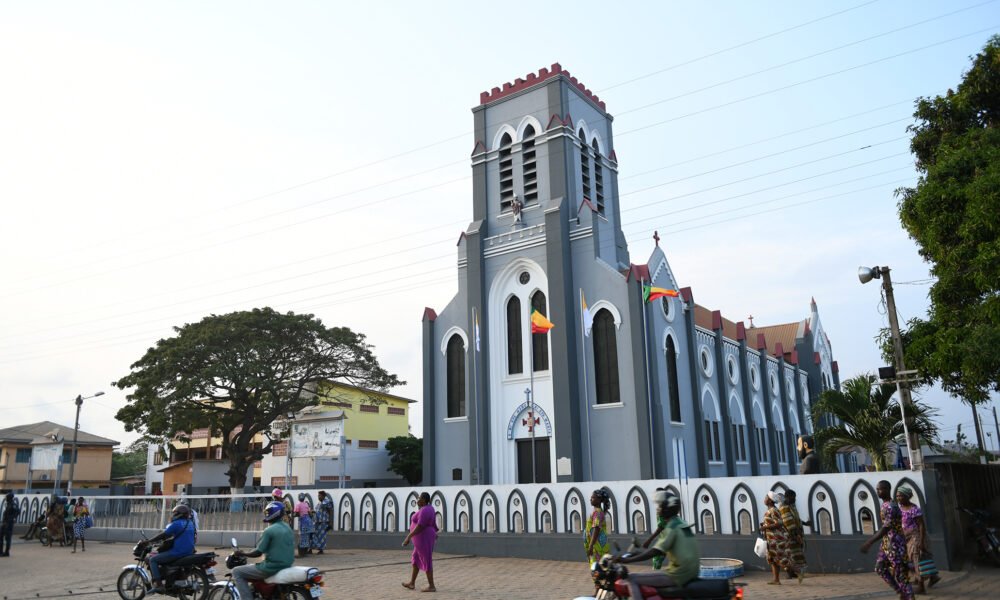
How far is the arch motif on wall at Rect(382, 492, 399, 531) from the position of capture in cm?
1839

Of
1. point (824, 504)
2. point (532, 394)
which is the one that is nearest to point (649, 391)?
point (532, 394)

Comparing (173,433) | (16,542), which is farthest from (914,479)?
(173,433)

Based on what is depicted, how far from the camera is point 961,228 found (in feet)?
43.1

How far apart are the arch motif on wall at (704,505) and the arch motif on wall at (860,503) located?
2408 millimetres

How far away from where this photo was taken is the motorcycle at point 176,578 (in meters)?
9.80

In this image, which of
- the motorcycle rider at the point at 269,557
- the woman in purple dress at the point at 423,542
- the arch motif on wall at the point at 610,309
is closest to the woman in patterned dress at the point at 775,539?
the woman in purple dress at the point at 423,542

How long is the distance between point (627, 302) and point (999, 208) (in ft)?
48.1

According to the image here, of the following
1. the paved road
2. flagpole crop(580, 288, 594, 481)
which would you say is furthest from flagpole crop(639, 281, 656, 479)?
the paved road

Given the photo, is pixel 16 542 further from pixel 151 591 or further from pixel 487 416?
pixel 151 591

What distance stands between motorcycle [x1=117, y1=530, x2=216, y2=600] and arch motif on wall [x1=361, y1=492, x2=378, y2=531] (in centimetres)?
873

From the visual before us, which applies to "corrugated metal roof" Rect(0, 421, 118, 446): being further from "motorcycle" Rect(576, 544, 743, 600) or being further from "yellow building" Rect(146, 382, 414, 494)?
"motorcycle" Rect(576, 544, 743, 600)

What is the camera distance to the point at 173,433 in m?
34.0

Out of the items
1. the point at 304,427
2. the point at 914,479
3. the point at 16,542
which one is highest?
the point at 304,427

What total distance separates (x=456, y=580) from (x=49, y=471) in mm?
49749
